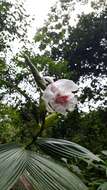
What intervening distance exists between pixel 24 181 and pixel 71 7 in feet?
36.9

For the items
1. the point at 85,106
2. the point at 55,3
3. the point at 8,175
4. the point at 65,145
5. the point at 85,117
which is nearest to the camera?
the point at 8,175

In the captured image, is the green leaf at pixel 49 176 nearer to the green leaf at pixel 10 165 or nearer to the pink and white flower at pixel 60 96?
the green leaf at pixel 10 165

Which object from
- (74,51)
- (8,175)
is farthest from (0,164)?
(74,51)

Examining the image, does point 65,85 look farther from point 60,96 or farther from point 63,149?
point 63,149

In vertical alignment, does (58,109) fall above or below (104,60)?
below

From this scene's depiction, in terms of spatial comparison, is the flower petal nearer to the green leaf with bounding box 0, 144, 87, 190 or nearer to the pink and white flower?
the pink and white flower

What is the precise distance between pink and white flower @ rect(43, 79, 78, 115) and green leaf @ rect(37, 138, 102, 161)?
0.07 metres

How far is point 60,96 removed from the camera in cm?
89

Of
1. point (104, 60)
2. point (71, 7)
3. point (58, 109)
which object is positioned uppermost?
point (71, 7)

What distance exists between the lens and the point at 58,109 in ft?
2.89

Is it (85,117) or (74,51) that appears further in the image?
(74,51)

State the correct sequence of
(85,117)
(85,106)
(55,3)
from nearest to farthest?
(85,117) → (85,106) → (55,3)

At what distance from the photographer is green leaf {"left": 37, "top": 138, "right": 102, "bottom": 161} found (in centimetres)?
80

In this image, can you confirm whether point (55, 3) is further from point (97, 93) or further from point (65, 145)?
point (65, 145)
